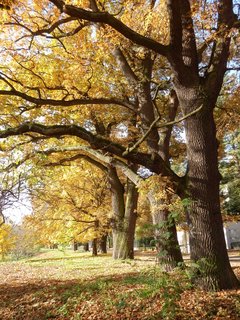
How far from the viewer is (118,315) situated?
6.10 metres

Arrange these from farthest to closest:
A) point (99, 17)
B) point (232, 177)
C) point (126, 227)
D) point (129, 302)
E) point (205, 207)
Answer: point (232, 177)
point (126, 227)
point (205, 207)
point (129, 302)
point (99, 17)

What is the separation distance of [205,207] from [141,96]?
5316mm

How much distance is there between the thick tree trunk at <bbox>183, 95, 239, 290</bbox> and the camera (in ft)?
22.6

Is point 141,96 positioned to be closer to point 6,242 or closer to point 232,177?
point 232,177

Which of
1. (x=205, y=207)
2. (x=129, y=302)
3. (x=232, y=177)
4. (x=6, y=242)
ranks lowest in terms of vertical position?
(x=129, y=302)

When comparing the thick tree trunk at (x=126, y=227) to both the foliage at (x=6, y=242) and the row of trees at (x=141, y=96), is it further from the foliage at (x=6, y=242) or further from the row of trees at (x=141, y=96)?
the foliage at (x=6, y=242)

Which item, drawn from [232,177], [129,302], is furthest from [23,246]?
[129,302]

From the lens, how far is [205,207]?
7219 millimetres

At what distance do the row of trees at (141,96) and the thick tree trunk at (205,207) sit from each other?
0.02 metres

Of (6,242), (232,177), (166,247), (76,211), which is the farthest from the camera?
(232,177)

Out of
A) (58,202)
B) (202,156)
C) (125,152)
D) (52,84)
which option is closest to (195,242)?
(202,156)

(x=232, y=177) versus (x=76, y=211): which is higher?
(x=232, y=177)

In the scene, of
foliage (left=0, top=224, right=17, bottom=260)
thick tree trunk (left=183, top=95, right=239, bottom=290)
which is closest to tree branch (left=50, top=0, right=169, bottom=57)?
thick tree trunk (left=183, top=95, right=239, bottom=290)

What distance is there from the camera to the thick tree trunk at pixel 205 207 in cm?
688
